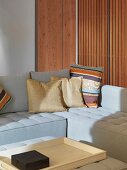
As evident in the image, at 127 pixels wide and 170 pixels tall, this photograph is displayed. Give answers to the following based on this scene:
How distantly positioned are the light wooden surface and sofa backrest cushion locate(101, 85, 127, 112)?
129 cm

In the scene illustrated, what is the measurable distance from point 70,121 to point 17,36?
2559 mm

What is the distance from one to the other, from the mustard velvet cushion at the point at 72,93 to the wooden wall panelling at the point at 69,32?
5.54 ft

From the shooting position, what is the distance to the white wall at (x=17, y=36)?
4988 millimetres

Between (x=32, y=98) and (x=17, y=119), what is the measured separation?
0.40 m

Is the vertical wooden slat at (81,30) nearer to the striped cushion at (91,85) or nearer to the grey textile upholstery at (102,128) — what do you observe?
the striped cushion at (91,85)

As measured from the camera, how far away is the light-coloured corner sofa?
2.63 metres

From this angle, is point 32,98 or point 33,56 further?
point 33,56

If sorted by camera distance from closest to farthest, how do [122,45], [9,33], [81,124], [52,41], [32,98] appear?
[81,124], [32,98], [122,45], [9,33], [52,41]

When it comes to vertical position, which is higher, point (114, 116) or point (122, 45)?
point (122, 45)

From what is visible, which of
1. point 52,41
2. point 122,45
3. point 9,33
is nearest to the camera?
point 122,45

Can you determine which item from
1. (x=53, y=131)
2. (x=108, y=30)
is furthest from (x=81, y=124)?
(x=108, y=30)

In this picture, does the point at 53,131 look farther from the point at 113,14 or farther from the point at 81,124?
the point at 113,14

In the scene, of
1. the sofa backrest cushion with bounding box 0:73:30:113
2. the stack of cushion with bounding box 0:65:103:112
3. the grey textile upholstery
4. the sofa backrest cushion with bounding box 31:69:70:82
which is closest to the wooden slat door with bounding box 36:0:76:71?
the sofa backrest cushion with bounding box 31:69:70:82

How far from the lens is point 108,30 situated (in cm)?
450
